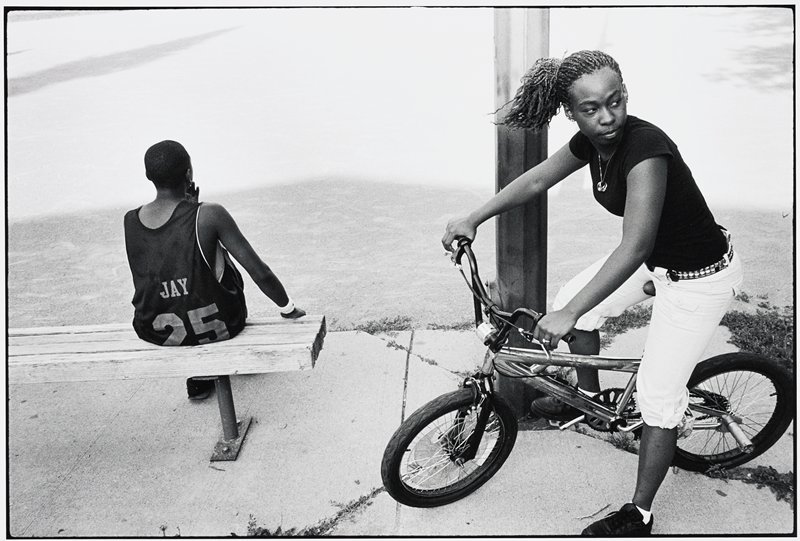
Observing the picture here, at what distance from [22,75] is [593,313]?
38.1 feet

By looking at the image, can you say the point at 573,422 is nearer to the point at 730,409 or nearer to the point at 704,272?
the point at 730,409

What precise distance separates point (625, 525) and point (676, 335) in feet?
2.51

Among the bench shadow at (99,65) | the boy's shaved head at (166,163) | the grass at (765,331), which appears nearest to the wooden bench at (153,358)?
the boy's shaved head at (166,163)

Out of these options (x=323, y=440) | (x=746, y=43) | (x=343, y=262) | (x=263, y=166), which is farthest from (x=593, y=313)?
(x=746, y=43)

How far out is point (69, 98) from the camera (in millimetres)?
11047

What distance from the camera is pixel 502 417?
2.84 meters

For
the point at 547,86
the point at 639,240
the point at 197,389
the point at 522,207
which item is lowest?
the point at 197,389

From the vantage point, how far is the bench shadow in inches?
447

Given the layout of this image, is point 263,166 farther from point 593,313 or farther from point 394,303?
point 593,313

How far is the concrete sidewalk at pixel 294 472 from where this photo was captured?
2824 mm

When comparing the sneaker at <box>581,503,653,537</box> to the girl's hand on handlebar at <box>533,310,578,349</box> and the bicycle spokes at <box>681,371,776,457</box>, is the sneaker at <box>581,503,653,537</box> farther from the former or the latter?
the girl's hand on handlebar at <box>533,310,578,349</box>

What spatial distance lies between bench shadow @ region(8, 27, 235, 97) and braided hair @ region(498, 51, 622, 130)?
1043 centimetres

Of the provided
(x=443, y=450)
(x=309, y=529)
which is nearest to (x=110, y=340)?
(x=309, y=529)

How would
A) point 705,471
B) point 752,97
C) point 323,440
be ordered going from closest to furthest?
1. point 705,471
2. point 323,440
3. point 752,97
